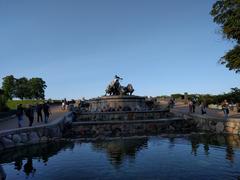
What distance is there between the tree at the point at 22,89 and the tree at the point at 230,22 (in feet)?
304

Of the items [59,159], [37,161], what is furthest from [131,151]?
[37,161]

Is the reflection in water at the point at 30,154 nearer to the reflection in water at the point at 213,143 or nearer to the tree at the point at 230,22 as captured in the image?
the reflection in water at the point at 213,143

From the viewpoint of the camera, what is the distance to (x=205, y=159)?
516 inches

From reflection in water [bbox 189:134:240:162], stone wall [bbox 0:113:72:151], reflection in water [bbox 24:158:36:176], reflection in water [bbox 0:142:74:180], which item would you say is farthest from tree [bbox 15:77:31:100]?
reflection in water [bbox 24:158:36:176]

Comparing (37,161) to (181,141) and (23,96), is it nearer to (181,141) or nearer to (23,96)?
(181,141)

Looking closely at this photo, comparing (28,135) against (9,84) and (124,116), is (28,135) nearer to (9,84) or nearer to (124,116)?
(124,116)

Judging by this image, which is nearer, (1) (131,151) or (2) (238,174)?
(2) (238,174)

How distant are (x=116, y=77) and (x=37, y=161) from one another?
92.5 ft

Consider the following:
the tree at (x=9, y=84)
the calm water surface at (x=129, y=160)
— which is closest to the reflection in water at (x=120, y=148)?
the calm water surface at (x=129, y=160)

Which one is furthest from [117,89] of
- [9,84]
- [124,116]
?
[9,84]

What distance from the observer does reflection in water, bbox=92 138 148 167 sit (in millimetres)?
13919

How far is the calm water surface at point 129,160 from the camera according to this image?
11008 mm

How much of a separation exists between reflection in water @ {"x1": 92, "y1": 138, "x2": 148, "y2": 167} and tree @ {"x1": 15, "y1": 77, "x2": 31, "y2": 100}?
97561 mm

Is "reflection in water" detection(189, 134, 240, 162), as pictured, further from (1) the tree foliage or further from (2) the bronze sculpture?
(1) the tree foliage
